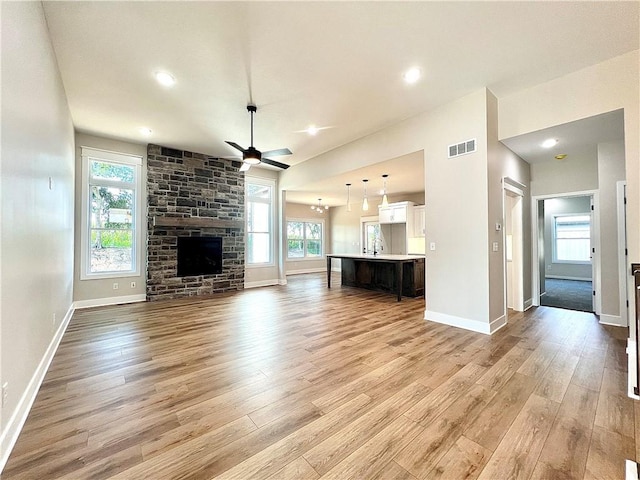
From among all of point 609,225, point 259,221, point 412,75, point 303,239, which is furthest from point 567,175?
point 303,239

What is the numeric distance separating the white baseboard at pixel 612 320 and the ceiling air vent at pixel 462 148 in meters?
3.22

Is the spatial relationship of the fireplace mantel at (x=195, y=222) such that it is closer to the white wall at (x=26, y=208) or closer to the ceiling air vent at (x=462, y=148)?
the white wall at (x=26, y=208)

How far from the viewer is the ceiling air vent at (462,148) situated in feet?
12.2

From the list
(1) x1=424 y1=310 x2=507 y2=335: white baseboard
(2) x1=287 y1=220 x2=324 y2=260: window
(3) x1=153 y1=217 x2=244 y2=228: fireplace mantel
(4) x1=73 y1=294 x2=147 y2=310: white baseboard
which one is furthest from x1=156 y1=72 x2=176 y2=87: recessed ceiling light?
(2) x1=287 y1=220 x2=324 y2=260: window

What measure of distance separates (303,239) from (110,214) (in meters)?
6.50

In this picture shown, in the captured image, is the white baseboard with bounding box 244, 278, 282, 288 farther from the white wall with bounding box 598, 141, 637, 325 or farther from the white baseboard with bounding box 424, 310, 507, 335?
the white wall with bounding box 598, 141, 637, 325

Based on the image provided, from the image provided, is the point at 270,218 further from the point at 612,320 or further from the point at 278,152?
the point at 612,320

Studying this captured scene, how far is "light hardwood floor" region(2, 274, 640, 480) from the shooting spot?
4.87ft

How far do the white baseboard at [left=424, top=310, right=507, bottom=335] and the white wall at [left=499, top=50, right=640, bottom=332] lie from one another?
1.24 meters

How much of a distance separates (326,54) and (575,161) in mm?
4727

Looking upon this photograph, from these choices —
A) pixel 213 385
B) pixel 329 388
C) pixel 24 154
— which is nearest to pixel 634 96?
pixel 329 388

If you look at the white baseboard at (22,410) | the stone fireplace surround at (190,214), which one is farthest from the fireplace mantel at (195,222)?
the white baseboard at (22,410)

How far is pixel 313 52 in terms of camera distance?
2.86 metres

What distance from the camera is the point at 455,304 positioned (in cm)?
391
